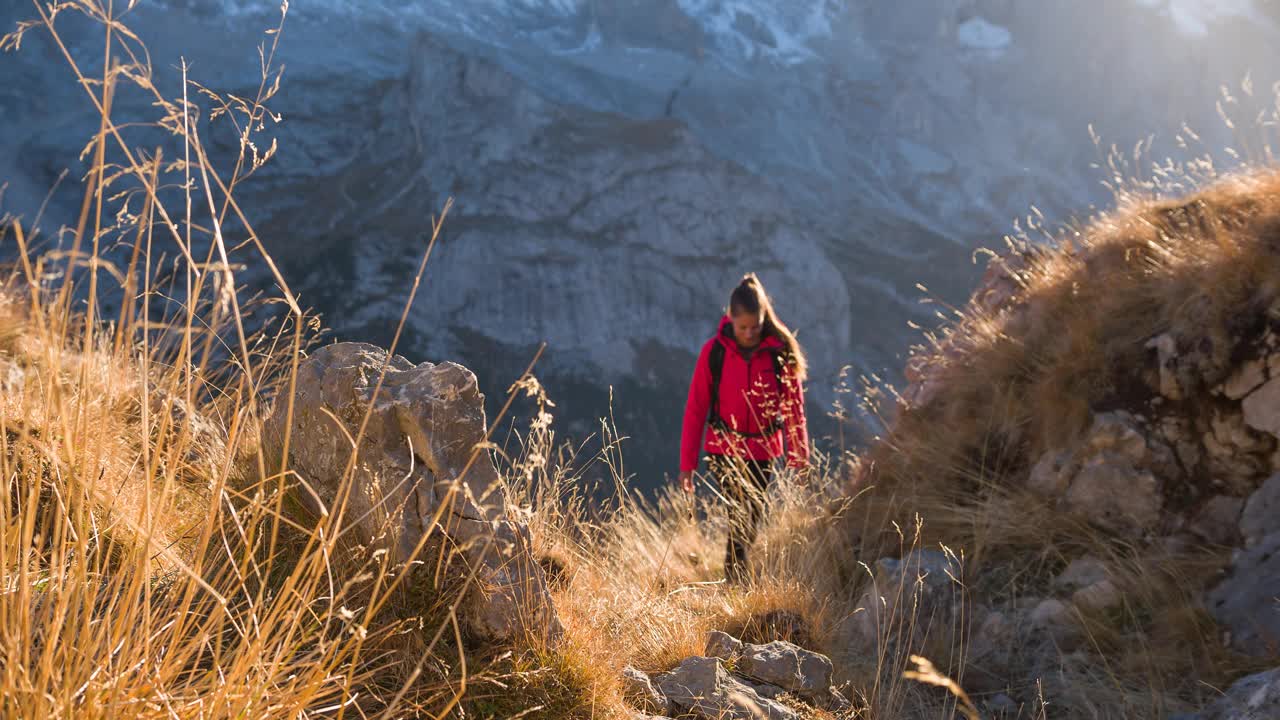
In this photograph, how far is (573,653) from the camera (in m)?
1.75

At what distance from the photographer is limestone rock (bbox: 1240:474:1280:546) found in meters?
2.93

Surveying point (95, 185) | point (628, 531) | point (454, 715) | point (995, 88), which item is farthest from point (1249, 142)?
point (995, 88)

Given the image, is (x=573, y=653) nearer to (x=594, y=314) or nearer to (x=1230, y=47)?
(x=594, y=314)

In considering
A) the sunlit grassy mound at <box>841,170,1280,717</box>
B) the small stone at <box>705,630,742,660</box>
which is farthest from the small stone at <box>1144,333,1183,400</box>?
the small stone at <box>705,630,742,660</box>

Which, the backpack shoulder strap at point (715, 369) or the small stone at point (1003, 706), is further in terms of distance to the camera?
the backpack shoulder strap at point (715, 369)

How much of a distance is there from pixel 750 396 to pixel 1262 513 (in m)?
2.11

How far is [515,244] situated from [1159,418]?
68700 mm

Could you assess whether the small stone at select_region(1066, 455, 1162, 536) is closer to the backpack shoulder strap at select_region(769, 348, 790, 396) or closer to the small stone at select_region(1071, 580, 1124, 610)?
the small stone at select_region(1071, 580, 1124, 610)

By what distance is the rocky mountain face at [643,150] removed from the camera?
220ft

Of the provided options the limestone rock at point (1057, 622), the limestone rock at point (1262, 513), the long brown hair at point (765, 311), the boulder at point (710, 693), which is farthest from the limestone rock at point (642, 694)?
the limestone rock at point (1262, 513)

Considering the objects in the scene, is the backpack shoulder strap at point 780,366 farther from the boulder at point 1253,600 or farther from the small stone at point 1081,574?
the boulder at point 1253,600

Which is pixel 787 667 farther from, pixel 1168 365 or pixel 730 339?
pixel 1168 365

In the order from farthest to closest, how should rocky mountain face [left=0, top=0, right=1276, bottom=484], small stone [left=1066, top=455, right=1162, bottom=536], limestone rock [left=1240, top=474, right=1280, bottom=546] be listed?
rocky mountain face [left=0, top=0, right=1276, bottom=484] < small stone [left=1066, top=455, right=1162, bottom=536] < limestone rock [left=1240, top=474, right=1280, bottom=546]

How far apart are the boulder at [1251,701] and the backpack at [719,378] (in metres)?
2.14
